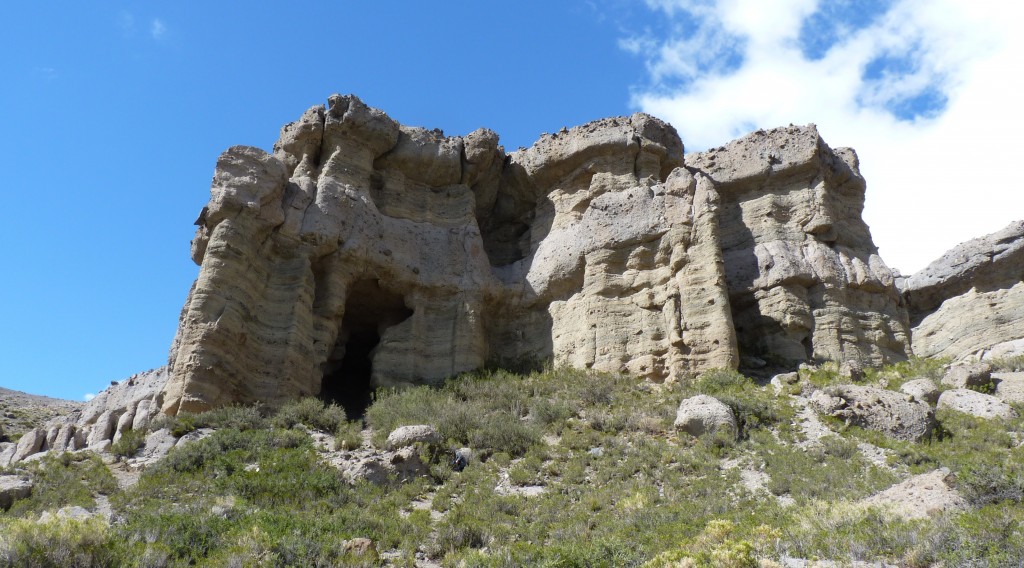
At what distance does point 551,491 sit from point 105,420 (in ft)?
39.9

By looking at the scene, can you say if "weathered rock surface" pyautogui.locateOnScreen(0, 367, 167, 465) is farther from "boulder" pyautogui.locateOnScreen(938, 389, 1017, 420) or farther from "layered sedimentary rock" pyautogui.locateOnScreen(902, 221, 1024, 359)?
"layered sedimentary rock" pyautogui.locateOnScreen(902, 221, 1024, 359)

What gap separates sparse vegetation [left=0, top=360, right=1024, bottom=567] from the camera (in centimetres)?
960

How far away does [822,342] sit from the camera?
2231cm

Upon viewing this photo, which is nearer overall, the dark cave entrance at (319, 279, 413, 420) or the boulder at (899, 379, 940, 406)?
the boulder at (899, 379, 940, 406)

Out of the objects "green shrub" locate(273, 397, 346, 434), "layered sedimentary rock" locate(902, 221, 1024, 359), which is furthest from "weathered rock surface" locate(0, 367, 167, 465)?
"layered sedimentary rock" locate(902, 221, 1024, 359)

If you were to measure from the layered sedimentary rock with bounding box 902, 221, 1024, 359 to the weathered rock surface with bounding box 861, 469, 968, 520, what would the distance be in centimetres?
1382

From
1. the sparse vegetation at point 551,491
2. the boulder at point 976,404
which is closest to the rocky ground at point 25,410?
the sparse vegetation at point 551,491

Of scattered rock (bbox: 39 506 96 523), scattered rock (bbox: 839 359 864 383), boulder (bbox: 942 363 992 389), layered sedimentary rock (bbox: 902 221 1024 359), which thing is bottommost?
scattered rock (bbox: 39 506 96 523)

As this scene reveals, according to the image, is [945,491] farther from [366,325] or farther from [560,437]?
[366,325]

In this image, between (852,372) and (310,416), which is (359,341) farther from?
(852,372)

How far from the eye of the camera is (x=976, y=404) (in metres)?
16.2

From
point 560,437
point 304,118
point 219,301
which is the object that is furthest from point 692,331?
point 304,118

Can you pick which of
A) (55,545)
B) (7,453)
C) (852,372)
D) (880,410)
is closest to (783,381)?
(852,372)

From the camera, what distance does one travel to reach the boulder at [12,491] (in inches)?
526
